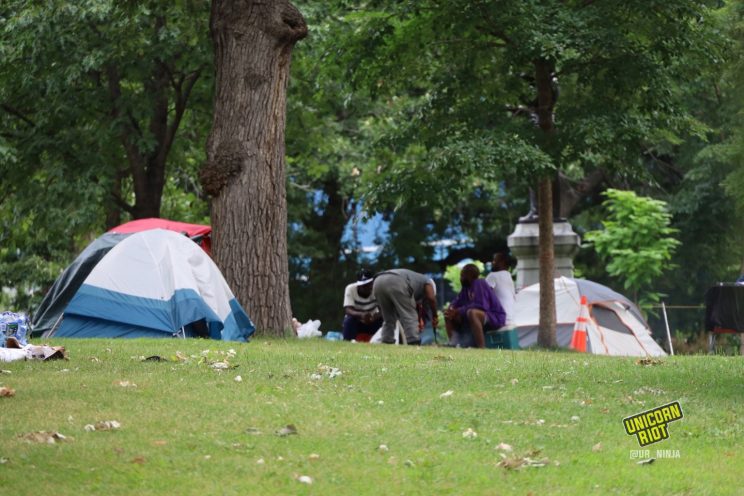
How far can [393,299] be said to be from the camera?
1744 cm

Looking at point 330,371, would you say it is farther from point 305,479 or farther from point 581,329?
point 581,329

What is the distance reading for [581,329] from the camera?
23.3 m

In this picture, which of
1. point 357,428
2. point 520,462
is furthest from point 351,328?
point 520,462

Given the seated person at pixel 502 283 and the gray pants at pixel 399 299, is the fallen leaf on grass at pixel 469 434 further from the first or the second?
the seated person at pixel 502 283

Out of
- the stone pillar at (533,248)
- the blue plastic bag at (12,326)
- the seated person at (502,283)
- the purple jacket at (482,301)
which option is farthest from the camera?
the stone pillar at (533,248)

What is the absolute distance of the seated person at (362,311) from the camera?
19.3 metres

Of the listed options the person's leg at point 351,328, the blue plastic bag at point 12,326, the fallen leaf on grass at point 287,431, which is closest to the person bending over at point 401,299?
the person's leg at point 351,328

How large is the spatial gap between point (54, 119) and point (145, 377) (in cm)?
1629

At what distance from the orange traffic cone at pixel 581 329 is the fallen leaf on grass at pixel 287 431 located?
16.0 metres

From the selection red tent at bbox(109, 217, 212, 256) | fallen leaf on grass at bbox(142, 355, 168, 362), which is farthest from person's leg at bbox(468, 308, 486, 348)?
fallen leaf on grass at bbox(142, 355, 168, 362)

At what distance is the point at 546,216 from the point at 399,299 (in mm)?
3579

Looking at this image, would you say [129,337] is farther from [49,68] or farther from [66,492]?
[49,68]

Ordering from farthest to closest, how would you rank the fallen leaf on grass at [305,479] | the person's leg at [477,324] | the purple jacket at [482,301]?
1. the purple jacket at [482,301]
2. the person's leg at [477,324]
3. the fallen leaf on grass at [305,479]

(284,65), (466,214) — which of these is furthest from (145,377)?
(466,214)
